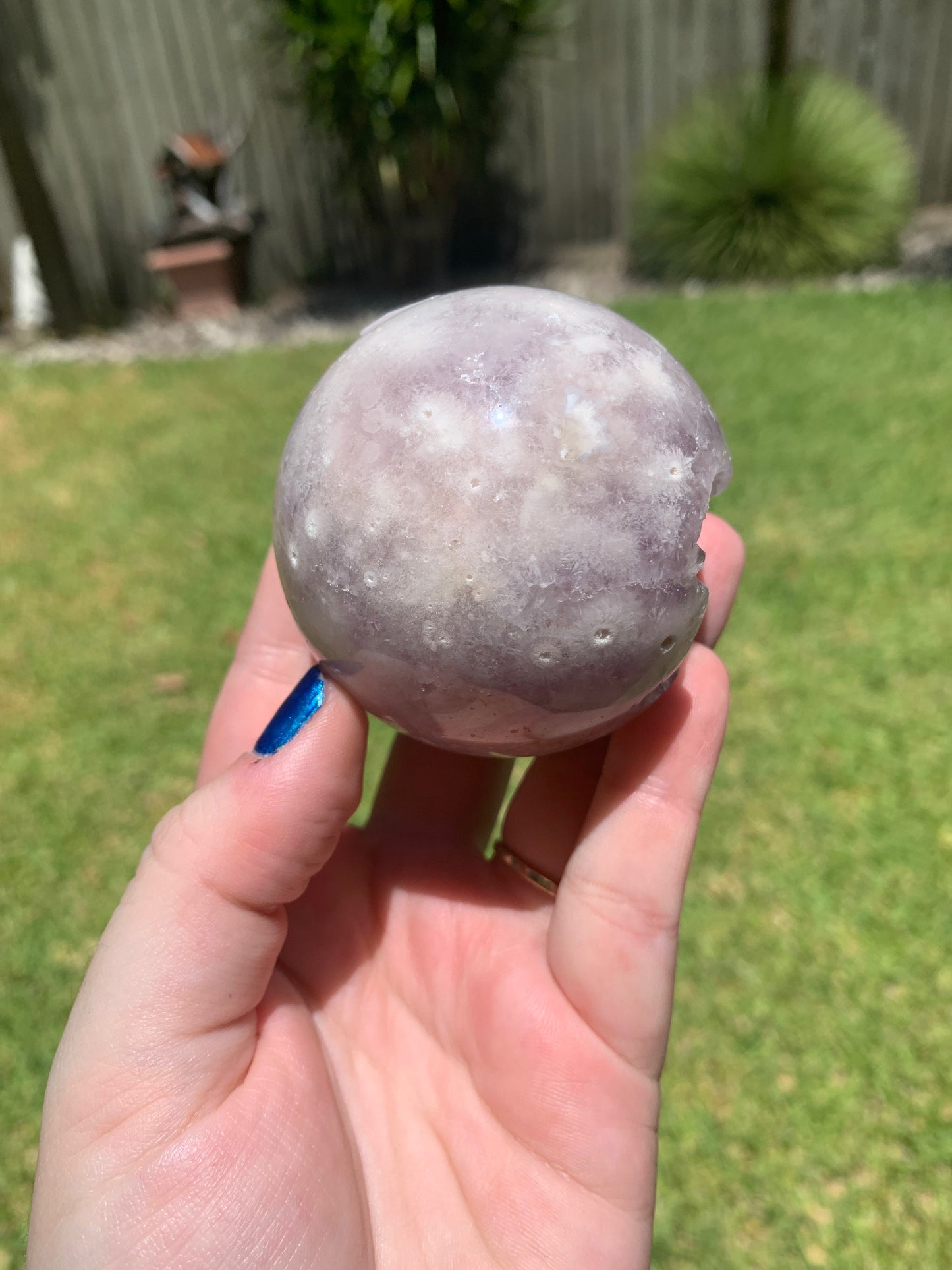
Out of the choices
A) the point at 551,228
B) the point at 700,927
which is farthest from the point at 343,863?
the point at 551,228

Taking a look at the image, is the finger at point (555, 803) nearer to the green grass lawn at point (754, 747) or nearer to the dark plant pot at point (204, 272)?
the green grass lawn at point (754, 747)

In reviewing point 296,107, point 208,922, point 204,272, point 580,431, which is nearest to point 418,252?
point 296,107

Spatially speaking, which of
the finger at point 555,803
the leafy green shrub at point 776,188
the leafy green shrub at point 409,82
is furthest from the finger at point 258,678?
the leafy green shrub at point 776,188

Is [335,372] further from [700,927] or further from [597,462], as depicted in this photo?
[700,927]

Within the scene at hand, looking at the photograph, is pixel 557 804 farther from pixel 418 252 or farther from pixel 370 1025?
pixel 418 252

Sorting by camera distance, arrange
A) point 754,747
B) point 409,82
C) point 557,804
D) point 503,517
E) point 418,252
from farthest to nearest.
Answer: point 418,252 < point 409,82 < point 754,747 < point 557,804 < point 503,517
